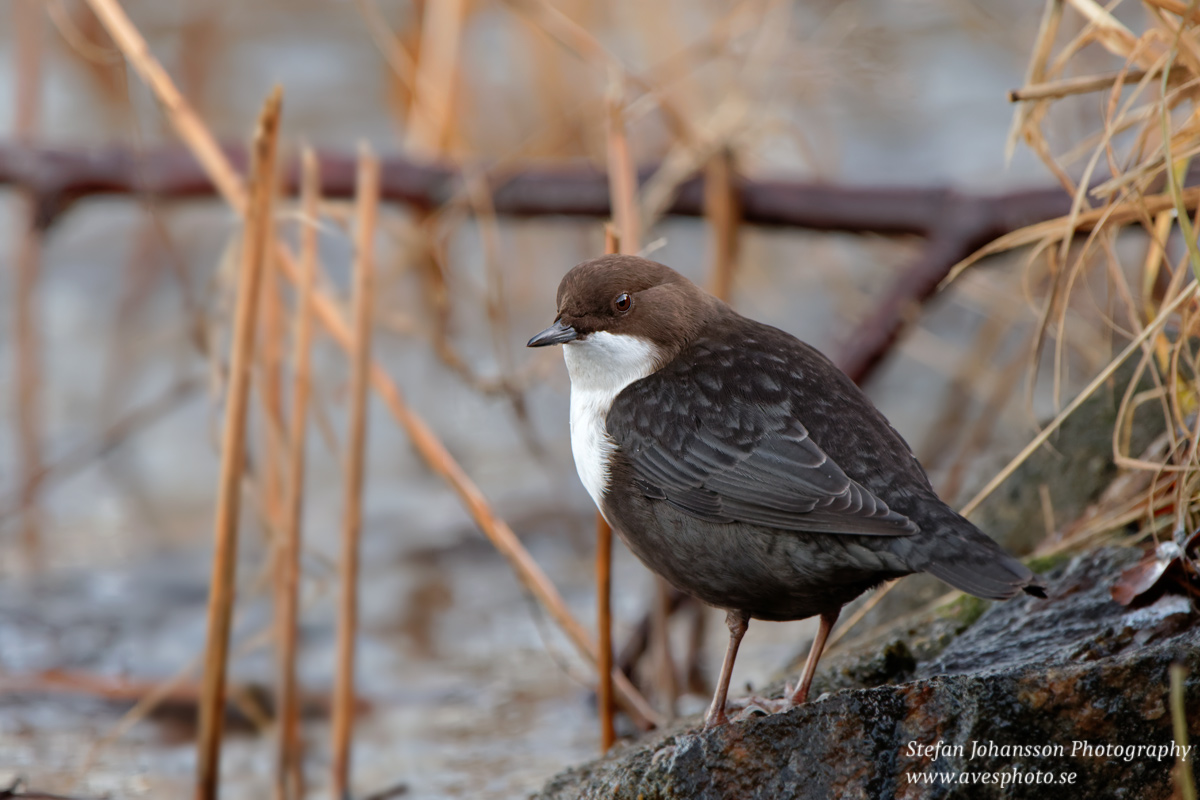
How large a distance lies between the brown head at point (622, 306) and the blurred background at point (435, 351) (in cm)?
84

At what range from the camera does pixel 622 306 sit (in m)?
2.78

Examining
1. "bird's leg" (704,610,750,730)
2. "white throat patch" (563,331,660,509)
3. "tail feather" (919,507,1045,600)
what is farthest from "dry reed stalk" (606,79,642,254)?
"tail feather" (919,507,1045,600)

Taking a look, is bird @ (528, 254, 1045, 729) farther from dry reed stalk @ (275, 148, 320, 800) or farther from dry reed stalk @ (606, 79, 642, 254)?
dry reed stalk @ (275, 148, 320, 800)

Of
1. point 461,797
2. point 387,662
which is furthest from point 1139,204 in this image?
point 387,662

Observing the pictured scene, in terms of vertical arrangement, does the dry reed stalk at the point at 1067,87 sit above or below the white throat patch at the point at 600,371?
above

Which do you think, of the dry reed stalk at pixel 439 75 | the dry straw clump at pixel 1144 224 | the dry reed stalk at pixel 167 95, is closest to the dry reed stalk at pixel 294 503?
the dry reed stalk at pixel 167 95

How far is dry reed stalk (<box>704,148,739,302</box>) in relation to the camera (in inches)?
165

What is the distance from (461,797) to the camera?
3.76m

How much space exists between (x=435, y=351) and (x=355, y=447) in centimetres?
105

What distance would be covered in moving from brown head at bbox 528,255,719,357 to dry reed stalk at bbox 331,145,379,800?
0.87 metres

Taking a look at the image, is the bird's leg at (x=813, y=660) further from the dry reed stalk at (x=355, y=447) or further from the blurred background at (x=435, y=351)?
the dry reed stalk at (x=355, y=447)

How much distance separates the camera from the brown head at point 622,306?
275cm

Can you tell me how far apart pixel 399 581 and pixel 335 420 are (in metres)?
2.09

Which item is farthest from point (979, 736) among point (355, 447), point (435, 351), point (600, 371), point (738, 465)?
point (435, 351)
